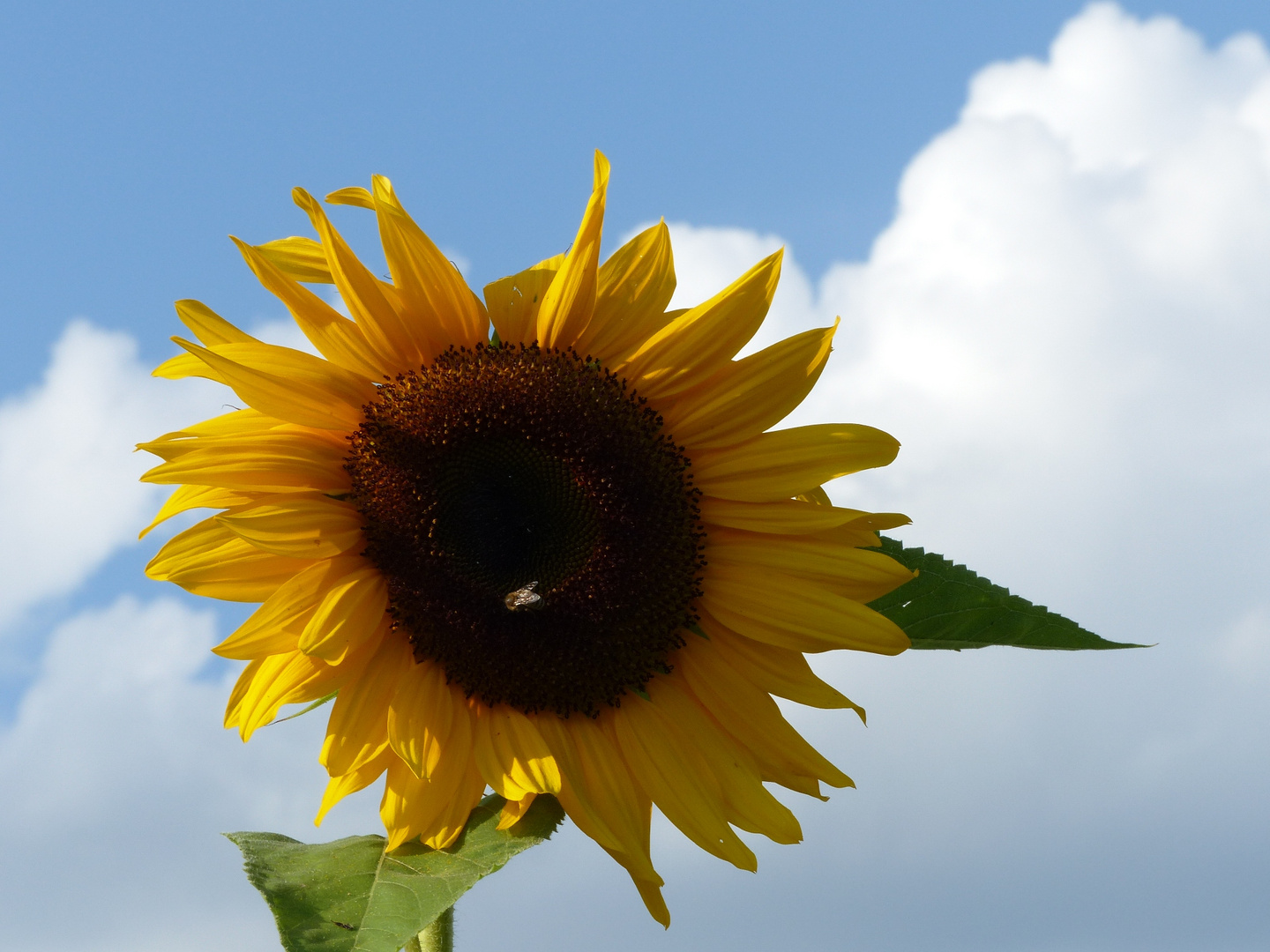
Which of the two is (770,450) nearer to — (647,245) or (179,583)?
(647,245)

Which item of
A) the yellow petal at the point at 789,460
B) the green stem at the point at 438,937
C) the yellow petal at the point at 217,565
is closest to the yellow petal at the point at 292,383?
the yellow petal at the point at 217,565

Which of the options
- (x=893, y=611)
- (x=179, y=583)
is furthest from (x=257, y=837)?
(x=893, y=611)

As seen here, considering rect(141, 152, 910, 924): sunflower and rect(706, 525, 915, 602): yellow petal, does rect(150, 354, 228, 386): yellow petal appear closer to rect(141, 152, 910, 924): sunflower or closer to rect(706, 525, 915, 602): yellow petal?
rect(141, 152, 910, 924): sunflower

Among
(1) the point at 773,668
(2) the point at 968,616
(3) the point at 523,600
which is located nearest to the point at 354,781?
(3) the point at 523,600

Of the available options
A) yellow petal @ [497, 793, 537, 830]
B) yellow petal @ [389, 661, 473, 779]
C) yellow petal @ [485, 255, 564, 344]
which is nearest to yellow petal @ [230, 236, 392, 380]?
yellow petal @ [485, 255, 564, 344]

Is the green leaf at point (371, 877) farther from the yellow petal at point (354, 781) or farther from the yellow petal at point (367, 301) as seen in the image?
the yellow petal at point (367, 301)

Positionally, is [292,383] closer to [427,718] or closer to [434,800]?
[427,718]
